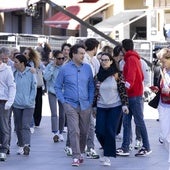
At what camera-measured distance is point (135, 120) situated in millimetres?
12750

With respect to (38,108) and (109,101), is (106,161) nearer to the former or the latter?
(109,101)

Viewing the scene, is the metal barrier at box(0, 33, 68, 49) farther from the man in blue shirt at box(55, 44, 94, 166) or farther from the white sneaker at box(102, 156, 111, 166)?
the white sneaker at box(102, 156, 111, 166)

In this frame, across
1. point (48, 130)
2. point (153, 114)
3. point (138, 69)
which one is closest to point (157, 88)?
point (138, 69)

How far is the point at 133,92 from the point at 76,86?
4.09ft

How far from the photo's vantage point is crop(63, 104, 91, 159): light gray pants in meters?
11.6

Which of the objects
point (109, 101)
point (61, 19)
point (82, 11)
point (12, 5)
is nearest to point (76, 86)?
point (109, 101)

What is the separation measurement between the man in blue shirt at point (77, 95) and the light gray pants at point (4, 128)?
953 mm

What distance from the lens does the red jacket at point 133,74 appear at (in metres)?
12.4

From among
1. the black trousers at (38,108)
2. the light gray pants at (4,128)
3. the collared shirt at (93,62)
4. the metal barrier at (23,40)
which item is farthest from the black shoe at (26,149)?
the metal barrier at (23,40)

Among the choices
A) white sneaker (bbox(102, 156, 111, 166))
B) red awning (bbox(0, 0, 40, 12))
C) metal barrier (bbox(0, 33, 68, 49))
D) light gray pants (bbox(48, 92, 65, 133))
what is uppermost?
red awning (bbox(0, 0, 40, 12))

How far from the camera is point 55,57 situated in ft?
48.2

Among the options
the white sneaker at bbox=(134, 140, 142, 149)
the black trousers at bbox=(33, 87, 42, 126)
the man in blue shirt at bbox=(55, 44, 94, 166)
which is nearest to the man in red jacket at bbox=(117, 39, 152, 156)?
the white sneaker at bbox=(134, 140, 142, 149)

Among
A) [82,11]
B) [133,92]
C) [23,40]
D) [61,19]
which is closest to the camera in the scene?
[133,92]

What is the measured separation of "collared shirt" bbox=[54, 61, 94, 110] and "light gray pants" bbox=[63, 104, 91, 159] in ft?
0.29
